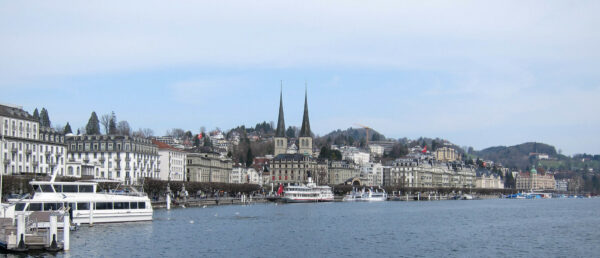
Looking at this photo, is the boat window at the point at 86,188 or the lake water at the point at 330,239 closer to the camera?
the lake water at the point at 330,239

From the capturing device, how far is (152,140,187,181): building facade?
152250mm

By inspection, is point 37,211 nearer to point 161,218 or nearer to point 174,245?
point 174,245

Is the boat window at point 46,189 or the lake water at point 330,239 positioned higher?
the boat window at point 46,189

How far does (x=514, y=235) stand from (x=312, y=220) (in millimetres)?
27416

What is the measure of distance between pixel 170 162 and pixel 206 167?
24648 mm

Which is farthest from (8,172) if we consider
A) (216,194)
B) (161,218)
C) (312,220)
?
(216,194)

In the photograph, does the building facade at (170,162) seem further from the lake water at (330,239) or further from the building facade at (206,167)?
the lake water at (330,239)

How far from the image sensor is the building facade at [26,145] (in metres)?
97.8

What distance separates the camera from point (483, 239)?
6025 cm

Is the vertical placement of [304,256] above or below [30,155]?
below

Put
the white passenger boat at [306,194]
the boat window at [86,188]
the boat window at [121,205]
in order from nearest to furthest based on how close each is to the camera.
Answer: the boat window at [86,188] < the boat window at [121,205] < the white passenger boat at [306,194]

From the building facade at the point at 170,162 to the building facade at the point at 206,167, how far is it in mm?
4034

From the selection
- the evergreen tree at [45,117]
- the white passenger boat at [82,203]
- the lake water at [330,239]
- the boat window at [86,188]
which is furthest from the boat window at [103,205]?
the evergreen tree at [45,117]

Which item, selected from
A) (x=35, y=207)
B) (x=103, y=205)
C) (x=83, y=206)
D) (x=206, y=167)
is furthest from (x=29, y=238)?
(x=206, y=167)
